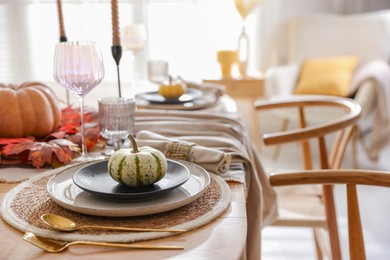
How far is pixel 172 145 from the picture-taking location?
1019 millimetres

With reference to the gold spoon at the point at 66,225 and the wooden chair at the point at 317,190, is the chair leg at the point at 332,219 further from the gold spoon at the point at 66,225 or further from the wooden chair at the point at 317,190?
the gold spoon at the point at 66,225

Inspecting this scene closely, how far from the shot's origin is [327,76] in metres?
3.31

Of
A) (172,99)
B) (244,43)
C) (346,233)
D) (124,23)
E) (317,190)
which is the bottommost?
(346,233)

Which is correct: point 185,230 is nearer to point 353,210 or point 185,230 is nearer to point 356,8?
point 353,210

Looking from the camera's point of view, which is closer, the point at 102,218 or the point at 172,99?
the point at 102,218


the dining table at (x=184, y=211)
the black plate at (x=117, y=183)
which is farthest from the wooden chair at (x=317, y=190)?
the black plate at (x=117, y=183)

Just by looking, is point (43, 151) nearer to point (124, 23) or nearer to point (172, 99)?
point (172, 99)

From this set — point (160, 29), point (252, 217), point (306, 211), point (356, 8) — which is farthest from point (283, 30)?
point (252, 217)

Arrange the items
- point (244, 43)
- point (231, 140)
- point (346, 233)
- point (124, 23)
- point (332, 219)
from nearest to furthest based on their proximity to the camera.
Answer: point (231, 140) < point (332, 219) < point (346, 233) < point (244, 43) < point (124, 23)

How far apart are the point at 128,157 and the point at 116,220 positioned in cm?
11

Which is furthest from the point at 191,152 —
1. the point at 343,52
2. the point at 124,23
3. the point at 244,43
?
the point at 124,23

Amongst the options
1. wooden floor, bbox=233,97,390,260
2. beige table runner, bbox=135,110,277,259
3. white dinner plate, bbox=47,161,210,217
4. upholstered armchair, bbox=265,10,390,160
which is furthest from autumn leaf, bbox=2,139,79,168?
upholstered armchair, bbox=265,10,390,160

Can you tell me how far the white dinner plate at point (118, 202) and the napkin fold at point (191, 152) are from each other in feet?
0.20

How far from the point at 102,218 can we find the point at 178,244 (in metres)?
0.14
